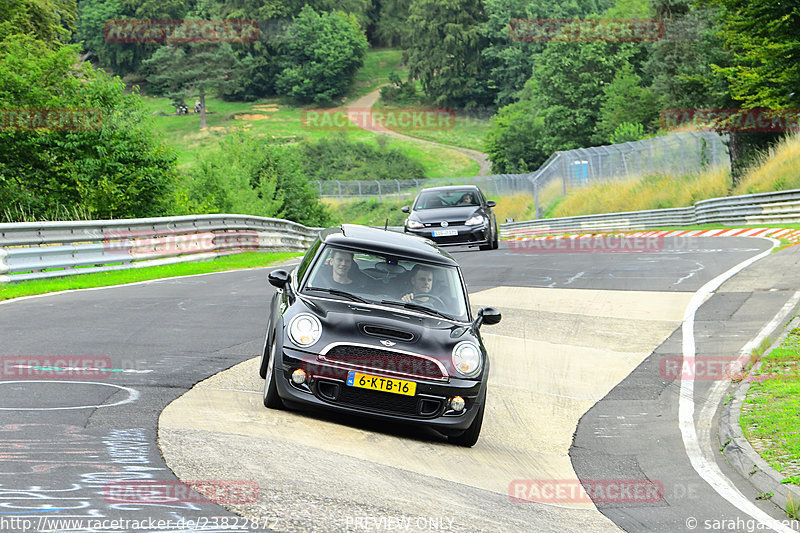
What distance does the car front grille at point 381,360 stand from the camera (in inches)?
301

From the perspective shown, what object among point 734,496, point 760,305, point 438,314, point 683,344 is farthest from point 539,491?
point 760,305

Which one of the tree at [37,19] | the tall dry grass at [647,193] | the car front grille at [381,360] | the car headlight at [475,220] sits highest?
the tree at [37,19]

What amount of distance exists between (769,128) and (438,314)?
A: 35.9 m

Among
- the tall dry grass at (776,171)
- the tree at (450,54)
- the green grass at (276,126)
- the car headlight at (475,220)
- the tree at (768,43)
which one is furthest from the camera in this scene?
the tree at (450,54)

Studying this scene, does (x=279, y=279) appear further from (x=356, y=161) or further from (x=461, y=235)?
(x=356, y=161)

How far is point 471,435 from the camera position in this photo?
8047mm

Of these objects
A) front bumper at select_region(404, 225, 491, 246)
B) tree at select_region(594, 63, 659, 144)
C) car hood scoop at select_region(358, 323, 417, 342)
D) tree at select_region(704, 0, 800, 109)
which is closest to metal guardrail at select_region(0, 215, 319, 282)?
front bumper at select_region(404, 225, 491, 246)

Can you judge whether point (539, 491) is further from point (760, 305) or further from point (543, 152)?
point (543, 152)

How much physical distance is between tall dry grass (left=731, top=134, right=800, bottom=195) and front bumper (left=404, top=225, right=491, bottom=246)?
52.1 feet

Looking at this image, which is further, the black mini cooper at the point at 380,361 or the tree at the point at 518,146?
the tree at the point at 518,146

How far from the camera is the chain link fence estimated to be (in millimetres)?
45062

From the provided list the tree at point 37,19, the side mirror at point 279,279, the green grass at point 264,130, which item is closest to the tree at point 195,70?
the green grass at point 264,130

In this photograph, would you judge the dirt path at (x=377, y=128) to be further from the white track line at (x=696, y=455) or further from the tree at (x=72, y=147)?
the white track line at (x=696, y=455)

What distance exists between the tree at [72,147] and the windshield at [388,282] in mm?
17396
